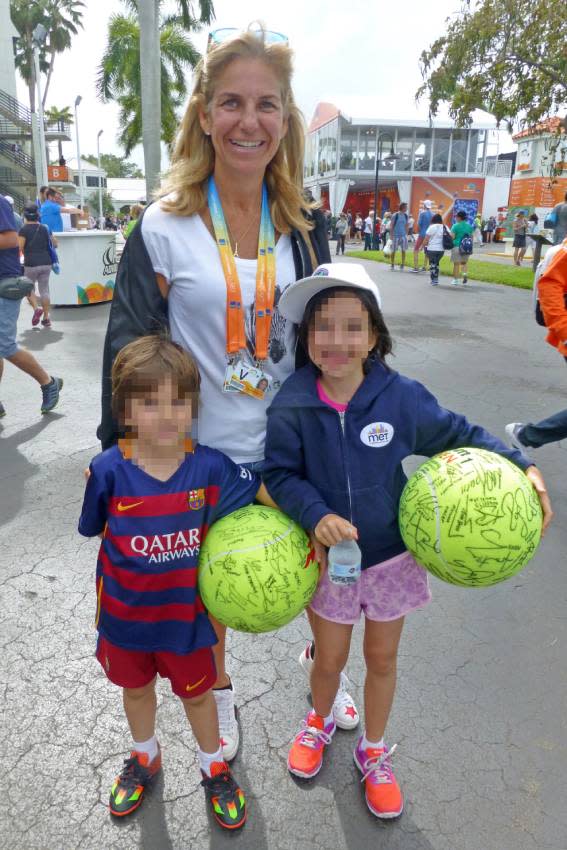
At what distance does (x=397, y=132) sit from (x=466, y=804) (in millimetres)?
48173

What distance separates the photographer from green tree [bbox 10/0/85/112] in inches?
1923

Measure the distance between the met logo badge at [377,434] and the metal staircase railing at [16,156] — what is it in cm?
4226

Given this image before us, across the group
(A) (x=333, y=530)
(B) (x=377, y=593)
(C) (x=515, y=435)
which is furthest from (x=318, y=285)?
(C) (x=515, y=435)

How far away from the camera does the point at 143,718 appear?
6.80 feet

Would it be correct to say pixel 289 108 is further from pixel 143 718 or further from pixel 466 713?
pixel 466 713

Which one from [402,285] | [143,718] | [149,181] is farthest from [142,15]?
[143,718]

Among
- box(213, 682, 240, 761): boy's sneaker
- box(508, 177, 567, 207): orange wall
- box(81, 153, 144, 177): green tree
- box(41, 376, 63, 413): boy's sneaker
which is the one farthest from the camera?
box(81, 153, 144, 177): green tree

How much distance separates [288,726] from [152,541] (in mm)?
1177

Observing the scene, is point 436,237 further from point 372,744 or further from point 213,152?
point 372,744

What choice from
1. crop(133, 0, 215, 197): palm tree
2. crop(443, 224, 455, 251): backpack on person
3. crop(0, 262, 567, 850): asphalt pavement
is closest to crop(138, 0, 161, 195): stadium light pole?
crop(133, 0, 215, 197): palm tree

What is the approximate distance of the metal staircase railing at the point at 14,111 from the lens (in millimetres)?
38156

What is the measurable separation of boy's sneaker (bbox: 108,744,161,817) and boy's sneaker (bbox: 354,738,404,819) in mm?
735

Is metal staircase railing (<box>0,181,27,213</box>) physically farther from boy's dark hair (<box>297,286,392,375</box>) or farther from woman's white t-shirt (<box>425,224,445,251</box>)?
boy's dark hair (<box>297,286,392,375</box>)

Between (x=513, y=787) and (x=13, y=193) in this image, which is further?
(x=13, y=193)
